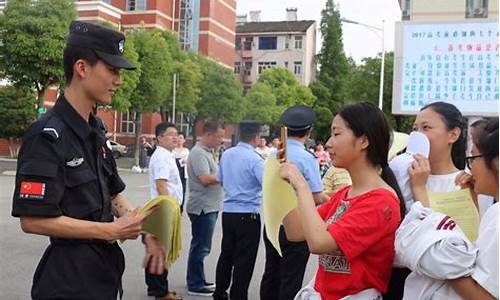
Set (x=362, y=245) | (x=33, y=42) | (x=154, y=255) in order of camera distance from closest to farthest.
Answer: (x=362, y=245) → (x=154, y=255) → (x=33, y=42)

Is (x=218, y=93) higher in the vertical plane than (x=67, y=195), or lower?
higher

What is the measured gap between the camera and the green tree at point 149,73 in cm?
2800

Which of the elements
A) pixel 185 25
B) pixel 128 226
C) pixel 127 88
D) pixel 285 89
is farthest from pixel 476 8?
pixel 185 25

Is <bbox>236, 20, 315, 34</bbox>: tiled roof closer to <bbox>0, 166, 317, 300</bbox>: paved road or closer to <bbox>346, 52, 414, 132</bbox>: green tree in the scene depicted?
<bbox>346, 52, 414, 132</bbox>: green tree

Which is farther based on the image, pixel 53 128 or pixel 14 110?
pixel 14 110

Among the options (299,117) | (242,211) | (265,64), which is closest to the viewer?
(299,117)

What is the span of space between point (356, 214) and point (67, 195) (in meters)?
1.06

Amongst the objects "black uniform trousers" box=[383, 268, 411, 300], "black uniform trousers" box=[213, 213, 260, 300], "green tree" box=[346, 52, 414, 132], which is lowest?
"black uniform trousers" box=[213, 213, 260, 300]

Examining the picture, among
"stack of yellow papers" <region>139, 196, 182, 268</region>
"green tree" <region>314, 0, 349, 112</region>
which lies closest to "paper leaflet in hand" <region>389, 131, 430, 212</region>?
"stack of yellow papers" <region>139, 196, 182, 268</region>

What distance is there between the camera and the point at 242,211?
16.8 feet

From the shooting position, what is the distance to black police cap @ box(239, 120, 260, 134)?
5293mm

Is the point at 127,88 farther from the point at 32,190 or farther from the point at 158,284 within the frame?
the point at 32,190

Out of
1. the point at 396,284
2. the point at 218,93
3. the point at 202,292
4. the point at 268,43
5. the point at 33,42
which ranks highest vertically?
the point at 268,43

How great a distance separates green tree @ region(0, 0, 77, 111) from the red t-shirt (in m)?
19.1
